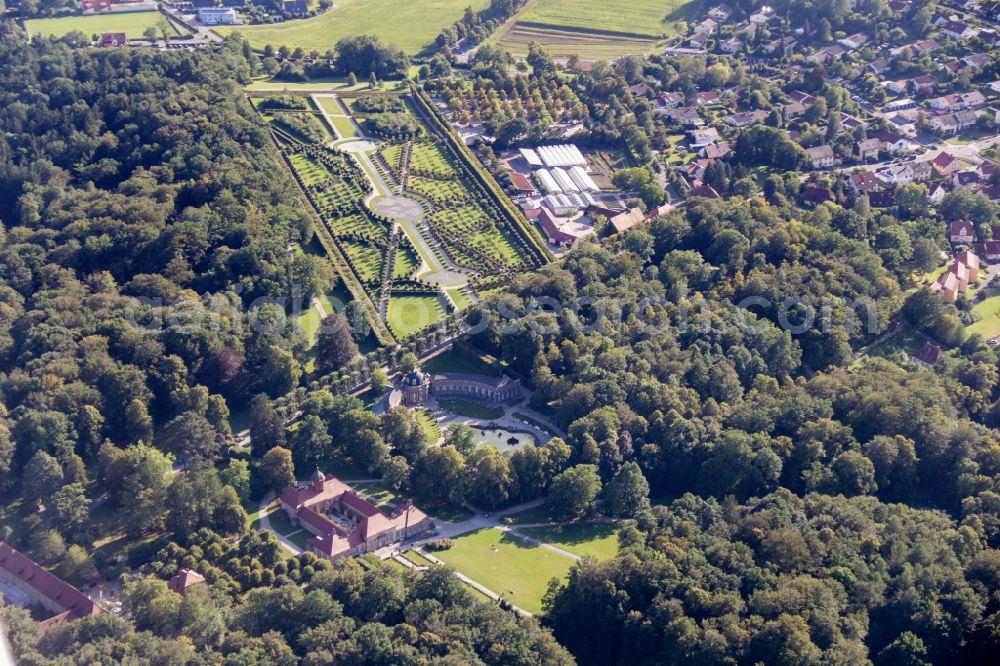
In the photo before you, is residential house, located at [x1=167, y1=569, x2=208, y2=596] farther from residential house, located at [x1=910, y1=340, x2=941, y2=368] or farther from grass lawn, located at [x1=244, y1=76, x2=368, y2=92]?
grass lawn, located at [x1=244, y1=76, x2=368, y2=92]

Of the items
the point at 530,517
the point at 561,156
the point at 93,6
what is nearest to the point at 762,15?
the point at 561,156

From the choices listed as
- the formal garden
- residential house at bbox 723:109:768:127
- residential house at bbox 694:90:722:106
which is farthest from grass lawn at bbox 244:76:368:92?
residential house at bbox 723:109:768:127

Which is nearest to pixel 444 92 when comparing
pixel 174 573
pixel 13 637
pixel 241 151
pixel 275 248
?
pixel 241 151

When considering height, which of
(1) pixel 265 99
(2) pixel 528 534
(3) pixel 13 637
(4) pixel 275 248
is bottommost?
(2) pixel 528 534

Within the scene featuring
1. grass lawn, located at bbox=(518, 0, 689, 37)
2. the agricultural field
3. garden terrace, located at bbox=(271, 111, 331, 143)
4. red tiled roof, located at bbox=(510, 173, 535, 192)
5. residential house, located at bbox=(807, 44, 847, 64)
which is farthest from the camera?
grass lawn, located at bbox=(518, 0, 689, 37)

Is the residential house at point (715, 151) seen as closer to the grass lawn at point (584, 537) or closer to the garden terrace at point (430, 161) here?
the garden terrace at point (430, 161)

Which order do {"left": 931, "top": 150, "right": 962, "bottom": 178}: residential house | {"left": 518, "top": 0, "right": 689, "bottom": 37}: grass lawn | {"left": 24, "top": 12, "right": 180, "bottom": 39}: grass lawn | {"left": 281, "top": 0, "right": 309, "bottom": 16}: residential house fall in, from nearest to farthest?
{"left": 931, "top": 150, "right": 962, "bottom": 178}: residential house
{"left": 24, "top": 12, "right": 180, "bottom": 39}: grass lawn
{"left": 518, "top": 0, "right": 689, "bottom": 37}: grass lawn
{"left": 281, "top": 0, "right": 309, "bottom": 16}: residential house

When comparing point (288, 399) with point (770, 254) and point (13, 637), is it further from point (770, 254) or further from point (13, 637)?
point (770, 254)
